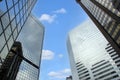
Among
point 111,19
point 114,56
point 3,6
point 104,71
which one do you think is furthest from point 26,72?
point 3,6

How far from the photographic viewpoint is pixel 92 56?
158000 millimetres

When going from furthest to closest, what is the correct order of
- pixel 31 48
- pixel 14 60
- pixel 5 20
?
pixel 31 48
pixel 14 60
pixel 5 20

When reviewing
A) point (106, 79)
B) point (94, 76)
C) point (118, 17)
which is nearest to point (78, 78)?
point (94, 76)

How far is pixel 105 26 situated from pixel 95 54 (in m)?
104

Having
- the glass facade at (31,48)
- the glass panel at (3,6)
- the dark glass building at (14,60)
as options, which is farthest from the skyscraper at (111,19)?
the glass facade at (31,48)

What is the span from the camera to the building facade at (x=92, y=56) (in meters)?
124

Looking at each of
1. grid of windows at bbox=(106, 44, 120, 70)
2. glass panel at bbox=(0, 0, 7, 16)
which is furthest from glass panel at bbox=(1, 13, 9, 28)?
grid of windows at bbox=(106, 44, 120, 70)

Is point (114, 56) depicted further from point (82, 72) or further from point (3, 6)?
point (3, 6)

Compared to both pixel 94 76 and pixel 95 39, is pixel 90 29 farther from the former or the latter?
pixel 94 76

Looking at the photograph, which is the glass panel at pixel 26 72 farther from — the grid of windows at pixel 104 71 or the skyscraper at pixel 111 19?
the grid of windows at pixel 104 71

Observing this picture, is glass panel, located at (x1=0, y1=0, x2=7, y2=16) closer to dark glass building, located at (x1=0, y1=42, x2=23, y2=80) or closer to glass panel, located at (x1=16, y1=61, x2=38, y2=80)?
dark glass building, located at (x1=0, y1=42, x2=23, y2=80)

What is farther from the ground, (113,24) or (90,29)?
(90,29)

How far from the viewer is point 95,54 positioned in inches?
6147

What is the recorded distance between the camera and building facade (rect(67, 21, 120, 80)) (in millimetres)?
124300
